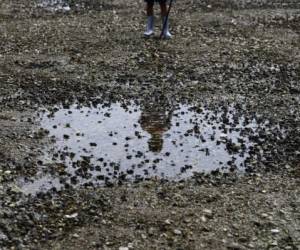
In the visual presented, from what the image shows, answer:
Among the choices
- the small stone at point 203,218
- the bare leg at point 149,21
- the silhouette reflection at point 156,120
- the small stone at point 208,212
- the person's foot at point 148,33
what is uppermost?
the bare leg at point 149,21

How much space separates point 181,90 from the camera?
1203 centimetres

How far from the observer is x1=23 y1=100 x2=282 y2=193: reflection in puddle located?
8719 mm

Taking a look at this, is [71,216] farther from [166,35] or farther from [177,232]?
[166,35]

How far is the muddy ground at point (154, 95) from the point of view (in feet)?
23.6

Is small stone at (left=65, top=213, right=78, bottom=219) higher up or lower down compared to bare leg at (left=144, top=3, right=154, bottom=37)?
lower down

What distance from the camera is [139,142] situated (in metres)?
9.77

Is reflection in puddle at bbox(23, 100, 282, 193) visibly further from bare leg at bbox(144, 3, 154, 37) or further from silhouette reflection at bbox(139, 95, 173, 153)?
bare leg at bbox(144, 3, 154, 37)

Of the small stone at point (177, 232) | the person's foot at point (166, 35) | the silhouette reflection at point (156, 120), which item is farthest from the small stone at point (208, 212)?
the person's foot at point (166, 35)

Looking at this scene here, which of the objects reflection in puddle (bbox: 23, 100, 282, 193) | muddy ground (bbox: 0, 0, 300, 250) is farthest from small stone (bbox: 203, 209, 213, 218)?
reflection in puddle (bbox: 23, 100, 282, 193)

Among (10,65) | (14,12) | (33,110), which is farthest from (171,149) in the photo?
(14,12)

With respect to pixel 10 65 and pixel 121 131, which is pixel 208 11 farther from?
pixel 121 131

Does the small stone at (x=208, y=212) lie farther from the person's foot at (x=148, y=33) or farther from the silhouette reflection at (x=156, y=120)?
the person's foot at (x=148, y=33)

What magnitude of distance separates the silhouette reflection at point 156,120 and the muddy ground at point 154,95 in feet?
0.98

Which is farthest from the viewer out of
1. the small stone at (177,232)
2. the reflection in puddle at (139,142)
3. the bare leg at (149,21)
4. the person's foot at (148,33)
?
the person's foot at (148,33)
